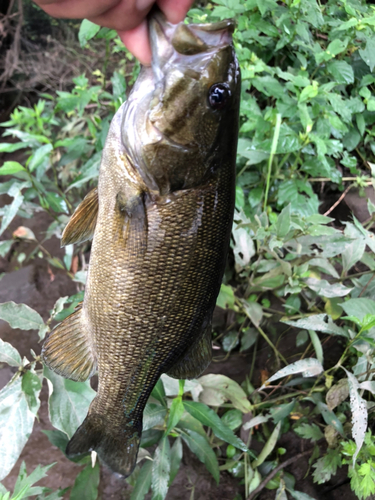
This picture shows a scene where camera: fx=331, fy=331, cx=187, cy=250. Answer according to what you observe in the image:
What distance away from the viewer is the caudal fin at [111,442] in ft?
3.47

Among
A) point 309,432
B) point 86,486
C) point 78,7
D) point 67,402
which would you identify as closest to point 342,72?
point 78,7

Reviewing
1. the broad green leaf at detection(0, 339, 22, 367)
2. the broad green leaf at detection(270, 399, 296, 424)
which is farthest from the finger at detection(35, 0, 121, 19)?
the broad green leaf at detection(270, 399, 296, 424)

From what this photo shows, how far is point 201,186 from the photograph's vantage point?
942 millimetres

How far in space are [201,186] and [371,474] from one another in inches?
45.9

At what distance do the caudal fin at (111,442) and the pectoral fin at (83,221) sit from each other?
58 cm

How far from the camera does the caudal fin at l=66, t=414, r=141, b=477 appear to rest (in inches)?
41.7

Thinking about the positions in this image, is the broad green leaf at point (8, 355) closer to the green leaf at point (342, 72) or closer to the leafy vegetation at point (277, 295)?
the leafy vegetation at point (277, 295)

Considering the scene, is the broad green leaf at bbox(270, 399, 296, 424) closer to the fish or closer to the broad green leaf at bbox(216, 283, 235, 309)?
the broad green leaf at bbox(216, 283, 235, 309)

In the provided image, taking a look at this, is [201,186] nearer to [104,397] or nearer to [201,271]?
[201,271]

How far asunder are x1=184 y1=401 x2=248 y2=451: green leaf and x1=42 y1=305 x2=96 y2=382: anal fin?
443mm

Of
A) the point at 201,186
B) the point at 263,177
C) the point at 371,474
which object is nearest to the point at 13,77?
Answer: the point at 263,177

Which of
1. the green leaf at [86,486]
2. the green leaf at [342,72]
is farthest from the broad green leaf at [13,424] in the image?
the green leaf at [342,72]

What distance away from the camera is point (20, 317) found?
1.19m

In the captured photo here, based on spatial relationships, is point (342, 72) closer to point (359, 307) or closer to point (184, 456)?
point (359, 307)
